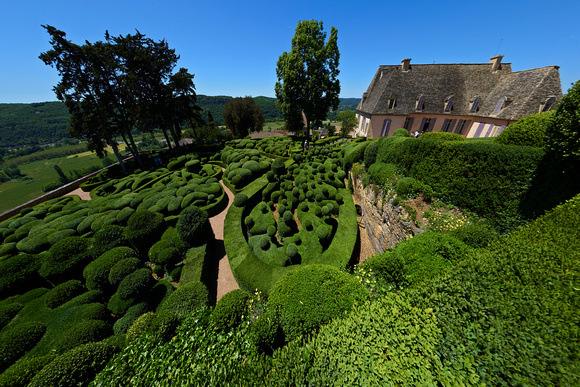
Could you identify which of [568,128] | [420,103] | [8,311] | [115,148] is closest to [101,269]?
[8,311]

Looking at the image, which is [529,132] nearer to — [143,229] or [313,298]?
[313,298]

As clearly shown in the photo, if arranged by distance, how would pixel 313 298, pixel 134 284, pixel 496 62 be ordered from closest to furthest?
pixel 313 298 → pixel 134 284 → pixel 496 62

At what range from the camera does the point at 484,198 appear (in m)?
9.26

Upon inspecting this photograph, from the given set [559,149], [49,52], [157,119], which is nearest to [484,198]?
[559,149]

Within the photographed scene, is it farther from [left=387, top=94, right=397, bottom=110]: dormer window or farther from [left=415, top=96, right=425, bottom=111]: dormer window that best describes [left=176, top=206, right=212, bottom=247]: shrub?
[left=415, top=96, right=425, bottom=111]: dormer window

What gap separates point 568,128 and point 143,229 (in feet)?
71.3

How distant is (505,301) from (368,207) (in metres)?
12.1

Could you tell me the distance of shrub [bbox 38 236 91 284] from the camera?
10.3 metres

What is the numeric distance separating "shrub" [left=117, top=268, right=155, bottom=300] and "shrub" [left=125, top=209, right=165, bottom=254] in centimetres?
337

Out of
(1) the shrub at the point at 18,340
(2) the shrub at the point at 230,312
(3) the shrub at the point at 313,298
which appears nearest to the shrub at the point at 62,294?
(1) the shrub at the point at 18,340

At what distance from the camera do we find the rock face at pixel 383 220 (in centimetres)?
1145

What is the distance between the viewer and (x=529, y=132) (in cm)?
867

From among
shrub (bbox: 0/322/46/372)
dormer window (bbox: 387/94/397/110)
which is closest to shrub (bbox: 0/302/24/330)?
shrub (bbox: 0/322/46/372)

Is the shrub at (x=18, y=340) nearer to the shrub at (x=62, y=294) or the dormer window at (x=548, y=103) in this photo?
the shrub at (x=62, y=294)
